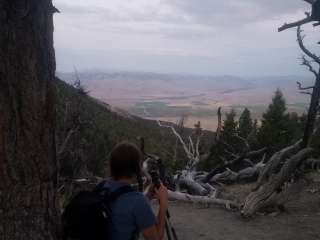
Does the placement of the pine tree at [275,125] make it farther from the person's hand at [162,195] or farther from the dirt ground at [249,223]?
the person's hand at [162,195]

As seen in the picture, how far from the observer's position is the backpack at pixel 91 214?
304 centimetres

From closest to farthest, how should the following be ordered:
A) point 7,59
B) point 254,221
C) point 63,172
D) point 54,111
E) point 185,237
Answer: point 7,59 < point 54,111 < point 185,237 < point 254,221 < point 63,172

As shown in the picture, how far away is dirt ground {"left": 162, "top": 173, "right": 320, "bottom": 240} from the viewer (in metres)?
7.06

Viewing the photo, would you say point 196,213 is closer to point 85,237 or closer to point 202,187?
point 202,187

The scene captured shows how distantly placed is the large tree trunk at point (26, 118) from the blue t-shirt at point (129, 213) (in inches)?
18.8

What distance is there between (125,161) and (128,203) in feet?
0.93

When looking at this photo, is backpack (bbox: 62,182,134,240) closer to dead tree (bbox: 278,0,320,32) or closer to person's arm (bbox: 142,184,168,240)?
person's arm (bbox: 142,184,168,240)

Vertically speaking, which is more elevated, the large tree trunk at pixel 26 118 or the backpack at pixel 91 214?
the large tree trunk at pixel 26 118

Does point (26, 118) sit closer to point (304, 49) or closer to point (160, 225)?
point (160, 225)

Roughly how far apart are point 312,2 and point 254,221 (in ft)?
12.2

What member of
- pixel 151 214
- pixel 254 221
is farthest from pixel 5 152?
pixel 254 221

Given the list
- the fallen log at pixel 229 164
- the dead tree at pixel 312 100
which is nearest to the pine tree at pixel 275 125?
the fallen log at pixel 229 164

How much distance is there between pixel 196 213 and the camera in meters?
8.59

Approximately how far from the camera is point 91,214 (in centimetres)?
304
